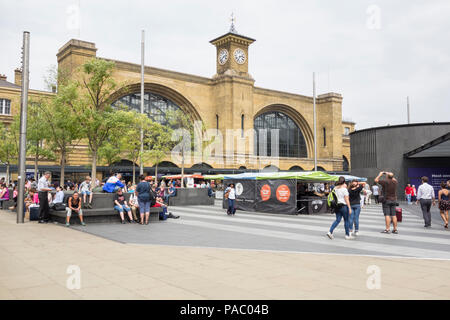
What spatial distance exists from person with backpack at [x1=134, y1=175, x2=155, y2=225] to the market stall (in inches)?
317

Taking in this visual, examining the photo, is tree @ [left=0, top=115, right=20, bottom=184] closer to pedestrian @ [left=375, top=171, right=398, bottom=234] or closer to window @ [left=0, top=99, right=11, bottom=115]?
window @ [left=0, top=99, right=11, bottom=115]

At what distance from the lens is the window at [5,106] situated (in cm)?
4306

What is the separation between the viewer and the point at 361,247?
29.5 feet

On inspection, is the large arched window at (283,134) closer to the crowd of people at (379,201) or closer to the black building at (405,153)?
the black building at (405,153)

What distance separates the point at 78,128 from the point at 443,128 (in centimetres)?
2664

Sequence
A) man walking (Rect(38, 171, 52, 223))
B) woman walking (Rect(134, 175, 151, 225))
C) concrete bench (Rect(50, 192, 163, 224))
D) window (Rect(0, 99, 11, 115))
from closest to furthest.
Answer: woman walking (Rect(134, 175, 151, 225)) → concrete bench (Rect(50, 192, 163, 224)) → man walking (Rect(38, 171, 52, 223)) → window (Rect(0, 99, 11, 115))

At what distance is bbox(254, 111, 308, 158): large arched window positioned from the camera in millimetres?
60866

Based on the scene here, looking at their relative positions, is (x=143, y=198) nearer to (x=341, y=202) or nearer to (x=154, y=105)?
(x=341, y=202)

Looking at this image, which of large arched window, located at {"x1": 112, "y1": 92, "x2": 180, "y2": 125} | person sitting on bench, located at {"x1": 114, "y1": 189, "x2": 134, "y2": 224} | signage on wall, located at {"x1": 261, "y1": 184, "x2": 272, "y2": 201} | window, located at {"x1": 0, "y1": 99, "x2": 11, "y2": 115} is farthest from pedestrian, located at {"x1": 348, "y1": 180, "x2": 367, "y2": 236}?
window, located at {"x1": 0, "y1": 99, "x2": 11, "y2": 115}

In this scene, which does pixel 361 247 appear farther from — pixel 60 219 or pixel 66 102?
pixel 66 102

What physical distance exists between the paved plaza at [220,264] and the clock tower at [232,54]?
45152 mm

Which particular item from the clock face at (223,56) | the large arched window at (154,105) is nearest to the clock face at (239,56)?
the clock face at (223,56)

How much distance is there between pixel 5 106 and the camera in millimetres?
43281

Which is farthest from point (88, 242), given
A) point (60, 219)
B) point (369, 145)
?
point (369, 145)
